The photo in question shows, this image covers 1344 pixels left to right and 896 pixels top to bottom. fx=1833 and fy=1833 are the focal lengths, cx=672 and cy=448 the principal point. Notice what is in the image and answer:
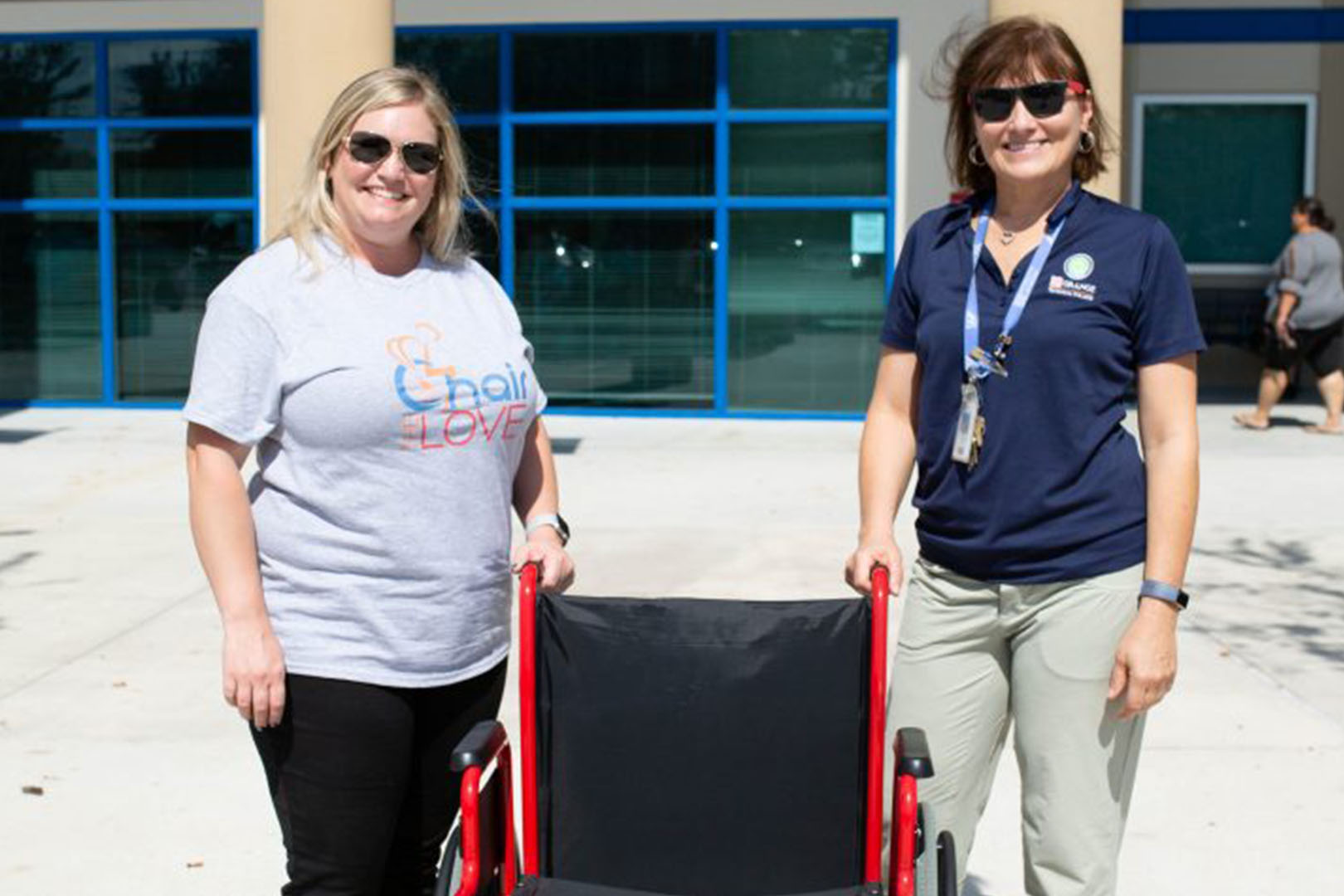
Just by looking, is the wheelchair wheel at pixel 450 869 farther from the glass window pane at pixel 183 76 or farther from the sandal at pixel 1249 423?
the glass window pane at pixel 183 76

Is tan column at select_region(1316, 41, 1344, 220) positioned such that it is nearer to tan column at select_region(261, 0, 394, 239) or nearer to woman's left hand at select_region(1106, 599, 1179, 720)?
tan column at select_region(261, 0, 394, 239)

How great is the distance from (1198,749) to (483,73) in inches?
393

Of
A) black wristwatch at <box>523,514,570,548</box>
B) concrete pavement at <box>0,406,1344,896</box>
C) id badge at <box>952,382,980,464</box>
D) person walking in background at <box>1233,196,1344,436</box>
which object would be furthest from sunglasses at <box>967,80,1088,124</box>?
person walking in background at <box>1233,196,1344,436</box>

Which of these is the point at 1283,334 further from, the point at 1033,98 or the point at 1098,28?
the point at 1033,98

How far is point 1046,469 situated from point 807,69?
11.1 metres

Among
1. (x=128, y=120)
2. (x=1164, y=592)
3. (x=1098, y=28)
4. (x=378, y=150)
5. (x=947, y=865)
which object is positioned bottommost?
(x=947, y=865)

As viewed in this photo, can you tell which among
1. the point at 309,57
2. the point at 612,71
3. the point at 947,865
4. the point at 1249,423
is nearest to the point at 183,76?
the point at 612,71

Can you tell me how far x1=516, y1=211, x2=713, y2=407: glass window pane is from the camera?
14.2 metres

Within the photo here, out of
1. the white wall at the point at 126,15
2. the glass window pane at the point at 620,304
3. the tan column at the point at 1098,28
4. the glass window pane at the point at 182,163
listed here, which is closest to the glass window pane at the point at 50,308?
the glass window pane at the point at 182,163

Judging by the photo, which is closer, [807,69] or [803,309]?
[807,69]

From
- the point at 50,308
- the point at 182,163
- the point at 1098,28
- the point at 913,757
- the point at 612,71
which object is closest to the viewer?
the point at 913,757

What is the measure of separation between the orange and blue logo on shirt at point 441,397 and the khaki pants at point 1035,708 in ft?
2.86

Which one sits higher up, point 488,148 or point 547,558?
point 488,148

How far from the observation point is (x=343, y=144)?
3.06 meters
